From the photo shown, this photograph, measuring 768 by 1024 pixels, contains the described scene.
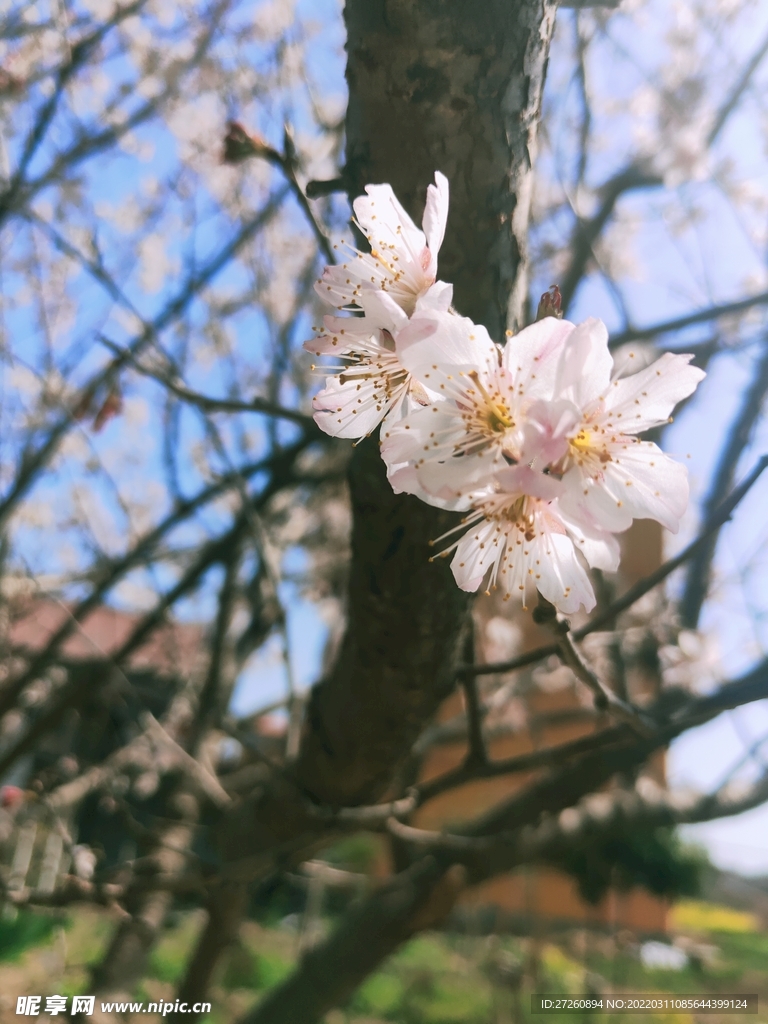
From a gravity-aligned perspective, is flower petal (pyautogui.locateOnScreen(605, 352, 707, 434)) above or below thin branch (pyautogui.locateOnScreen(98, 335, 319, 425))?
below

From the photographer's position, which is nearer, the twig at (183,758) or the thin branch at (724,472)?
the twig at (183,758)

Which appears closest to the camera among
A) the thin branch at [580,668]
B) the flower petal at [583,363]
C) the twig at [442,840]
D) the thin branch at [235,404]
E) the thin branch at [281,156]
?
the flower petal at [583,363]

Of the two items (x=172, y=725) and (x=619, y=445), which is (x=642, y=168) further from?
(x=172, y=725)

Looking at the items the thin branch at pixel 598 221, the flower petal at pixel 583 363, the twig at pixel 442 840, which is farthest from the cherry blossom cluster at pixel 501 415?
the thin branch at pixel 598 221

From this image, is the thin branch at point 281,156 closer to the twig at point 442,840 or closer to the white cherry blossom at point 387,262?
the white cherry blossom at point 387,262

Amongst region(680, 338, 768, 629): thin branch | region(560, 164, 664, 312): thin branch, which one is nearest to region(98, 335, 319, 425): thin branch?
region(560, 164, 664, 312): thin branch

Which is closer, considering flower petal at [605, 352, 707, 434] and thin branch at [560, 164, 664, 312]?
flower petal at [605, 352, 707, 434]

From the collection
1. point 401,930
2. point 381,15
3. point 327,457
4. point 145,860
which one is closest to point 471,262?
point 381,15

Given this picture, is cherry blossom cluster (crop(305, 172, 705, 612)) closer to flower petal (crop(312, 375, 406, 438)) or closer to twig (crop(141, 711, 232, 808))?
flower petal (crop(312, 375, 406, 438))

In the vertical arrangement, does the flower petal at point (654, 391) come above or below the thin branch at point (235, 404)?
below

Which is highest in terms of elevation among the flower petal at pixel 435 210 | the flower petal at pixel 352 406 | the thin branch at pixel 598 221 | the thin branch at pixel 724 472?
the thin branch at pixel 598 221
